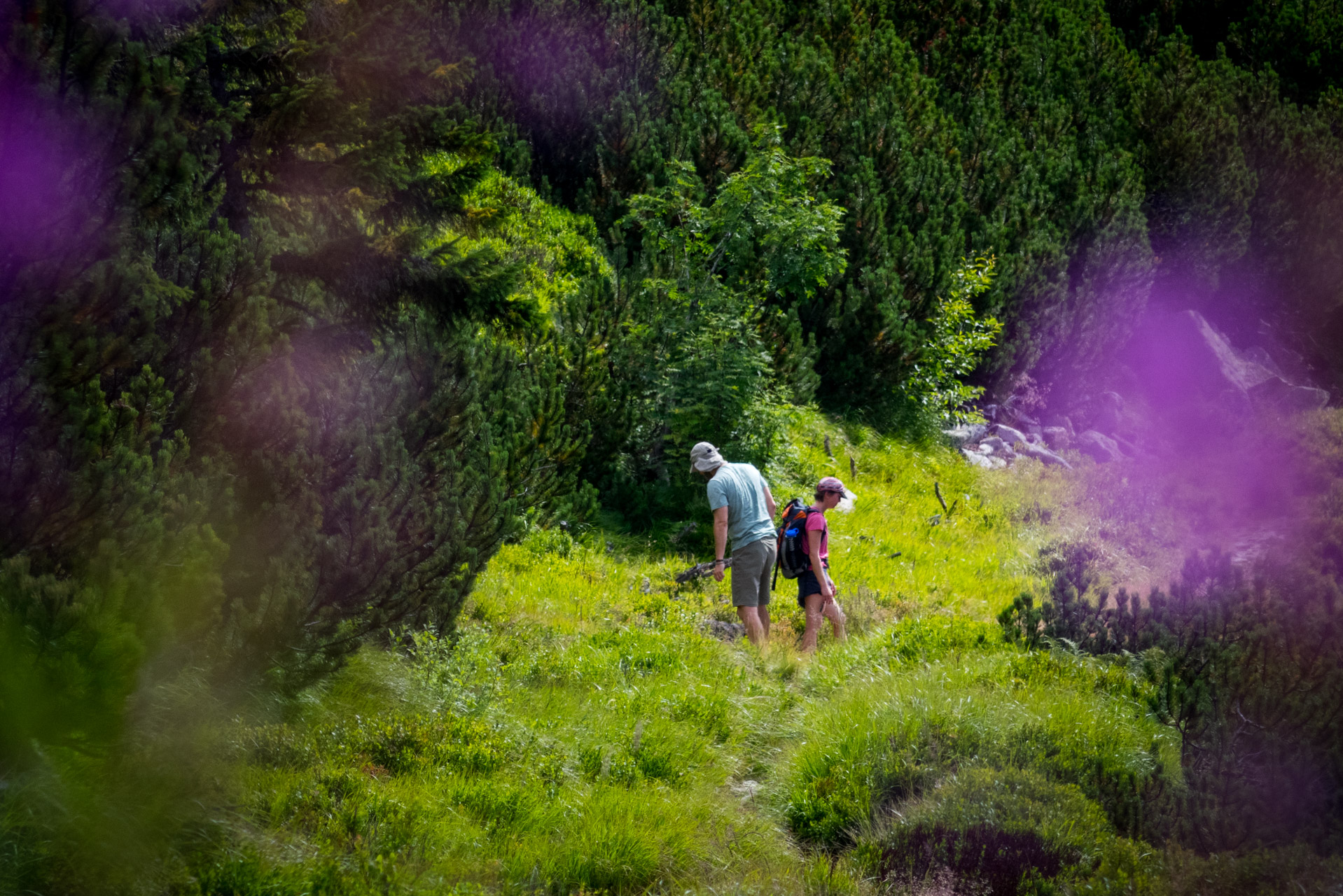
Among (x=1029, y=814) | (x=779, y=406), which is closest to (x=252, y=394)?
(x=1029, y=814)

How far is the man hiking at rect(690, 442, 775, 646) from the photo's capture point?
6.49 metres

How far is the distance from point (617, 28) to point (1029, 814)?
42.2 ft

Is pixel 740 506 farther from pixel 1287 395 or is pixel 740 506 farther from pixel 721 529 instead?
pixel 1287 395

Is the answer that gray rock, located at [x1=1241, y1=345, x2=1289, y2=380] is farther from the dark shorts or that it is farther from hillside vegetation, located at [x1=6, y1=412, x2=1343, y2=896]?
the dark shorts

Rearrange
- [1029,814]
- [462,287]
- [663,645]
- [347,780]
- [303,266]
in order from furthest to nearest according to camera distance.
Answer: [663,645] < [462,287] < [303,266] < [1029,814] < [347,780]

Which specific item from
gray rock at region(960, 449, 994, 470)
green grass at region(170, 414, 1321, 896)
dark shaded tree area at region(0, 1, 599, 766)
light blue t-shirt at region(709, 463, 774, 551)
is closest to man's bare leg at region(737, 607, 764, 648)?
green grass at region(170, 414, 1321, 896)

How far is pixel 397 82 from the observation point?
14.8 feet

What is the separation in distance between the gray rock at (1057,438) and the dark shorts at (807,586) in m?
11.9

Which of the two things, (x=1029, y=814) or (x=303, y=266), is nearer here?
(x=1029, y=814)

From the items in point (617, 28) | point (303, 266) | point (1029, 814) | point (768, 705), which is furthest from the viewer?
point (617, 28)

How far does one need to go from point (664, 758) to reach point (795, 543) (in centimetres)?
247

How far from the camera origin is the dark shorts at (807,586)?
660 centimetres

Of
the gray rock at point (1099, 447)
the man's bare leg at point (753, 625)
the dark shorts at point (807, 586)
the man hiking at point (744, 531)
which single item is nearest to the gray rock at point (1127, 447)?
the gray rock at point (1099, 447)

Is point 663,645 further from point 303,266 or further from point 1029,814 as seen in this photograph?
point 303,266
